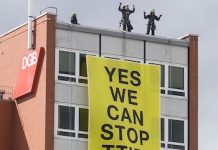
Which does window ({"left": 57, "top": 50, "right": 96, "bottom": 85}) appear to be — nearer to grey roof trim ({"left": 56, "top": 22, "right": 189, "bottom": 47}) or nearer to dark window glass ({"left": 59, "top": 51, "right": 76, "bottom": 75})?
dark window glass ({"left": 59, "top": 51, "right": 76, "bottom": 75})

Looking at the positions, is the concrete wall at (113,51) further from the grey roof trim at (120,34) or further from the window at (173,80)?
the window at (173,80)

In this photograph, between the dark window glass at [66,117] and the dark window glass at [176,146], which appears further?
the dark window glass at [176,146]

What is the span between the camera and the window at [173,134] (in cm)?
7994

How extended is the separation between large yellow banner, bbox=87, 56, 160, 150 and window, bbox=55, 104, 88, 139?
0.53 meters

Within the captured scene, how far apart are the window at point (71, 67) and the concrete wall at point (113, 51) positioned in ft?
1.11

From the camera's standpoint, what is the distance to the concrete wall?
77375mm

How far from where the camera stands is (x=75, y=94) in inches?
3056

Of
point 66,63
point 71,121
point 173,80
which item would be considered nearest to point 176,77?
point 173,80

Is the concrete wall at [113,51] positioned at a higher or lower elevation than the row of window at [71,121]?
higher

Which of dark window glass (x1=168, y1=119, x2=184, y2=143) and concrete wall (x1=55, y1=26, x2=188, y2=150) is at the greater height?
concrete wall (x1=55, y1=26, x2=188, y2=150)

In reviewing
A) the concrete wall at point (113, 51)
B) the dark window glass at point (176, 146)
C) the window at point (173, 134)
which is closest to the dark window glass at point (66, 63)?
the concrete wall at point (113, 51)

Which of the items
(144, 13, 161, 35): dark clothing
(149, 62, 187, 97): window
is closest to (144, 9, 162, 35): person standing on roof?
(144, 13, 161, 35): dark clothing

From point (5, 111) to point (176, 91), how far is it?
10429mm

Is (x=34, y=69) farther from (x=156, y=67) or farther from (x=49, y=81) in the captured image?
(x=156, y=67)
